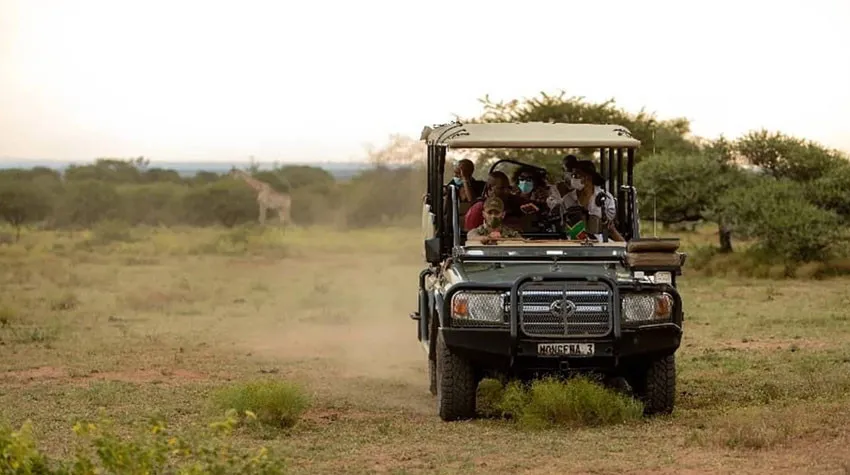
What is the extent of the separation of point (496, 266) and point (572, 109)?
78.5 ft

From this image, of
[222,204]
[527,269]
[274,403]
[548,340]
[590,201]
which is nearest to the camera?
[548,340]

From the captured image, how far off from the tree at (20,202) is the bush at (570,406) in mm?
39831

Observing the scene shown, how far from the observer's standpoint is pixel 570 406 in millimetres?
10297

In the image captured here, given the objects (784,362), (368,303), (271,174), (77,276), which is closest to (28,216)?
(271,174)

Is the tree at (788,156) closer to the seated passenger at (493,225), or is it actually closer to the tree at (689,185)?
the tree at (689,185)

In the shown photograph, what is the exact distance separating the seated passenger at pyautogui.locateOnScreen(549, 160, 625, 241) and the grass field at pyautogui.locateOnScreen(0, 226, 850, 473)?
152 cm

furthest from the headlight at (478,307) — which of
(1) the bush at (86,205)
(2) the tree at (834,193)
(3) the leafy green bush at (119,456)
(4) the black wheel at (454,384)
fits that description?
(1) the bush at (86,205)

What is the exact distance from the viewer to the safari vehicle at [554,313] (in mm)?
10227

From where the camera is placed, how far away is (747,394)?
12008mm

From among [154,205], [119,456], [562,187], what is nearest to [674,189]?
[562,187]

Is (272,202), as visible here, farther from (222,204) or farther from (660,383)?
(660,383)

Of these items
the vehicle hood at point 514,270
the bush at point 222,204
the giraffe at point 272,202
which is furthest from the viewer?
the bush at point 222,204

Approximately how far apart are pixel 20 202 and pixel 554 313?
137 ft

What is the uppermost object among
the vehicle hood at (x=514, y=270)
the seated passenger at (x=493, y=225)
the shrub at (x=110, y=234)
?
the seated passenger at (x=493, y=225)
